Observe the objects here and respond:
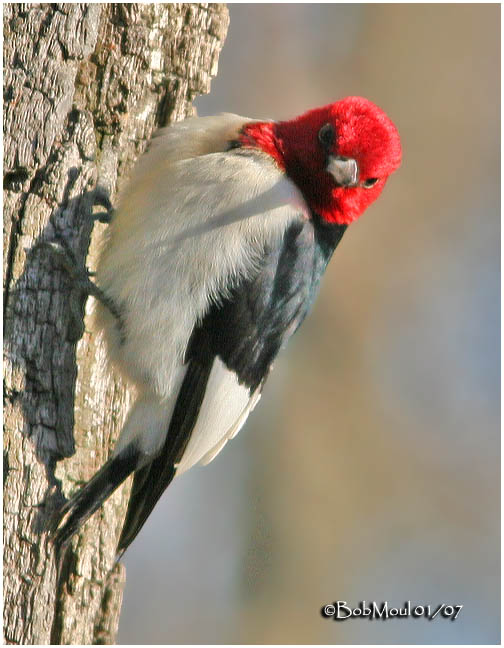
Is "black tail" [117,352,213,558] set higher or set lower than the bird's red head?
lower

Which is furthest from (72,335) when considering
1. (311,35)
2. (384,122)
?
(311,35)

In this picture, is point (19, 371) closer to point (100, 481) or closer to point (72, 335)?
point (72, 335)

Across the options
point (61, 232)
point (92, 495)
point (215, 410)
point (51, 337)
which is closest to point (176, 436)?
point (215, 410)

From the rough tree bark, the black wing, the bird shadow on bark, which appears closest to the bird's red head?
the black wing

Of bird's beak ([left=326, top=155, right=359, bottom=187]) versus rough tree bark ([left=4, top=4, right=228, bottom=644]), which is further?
bird's beak ([left=326, top=155, right=359, bottom=187])

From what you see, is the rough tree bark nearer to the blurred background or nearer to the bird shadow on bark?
the bird shadow on bark

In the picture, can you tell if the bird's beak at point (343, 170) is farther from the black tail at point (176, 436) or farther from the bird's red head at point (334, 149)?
the black tail at point (176, 436)

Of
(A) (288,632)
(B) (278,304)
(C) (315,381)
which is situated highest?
(B) (278,304)
